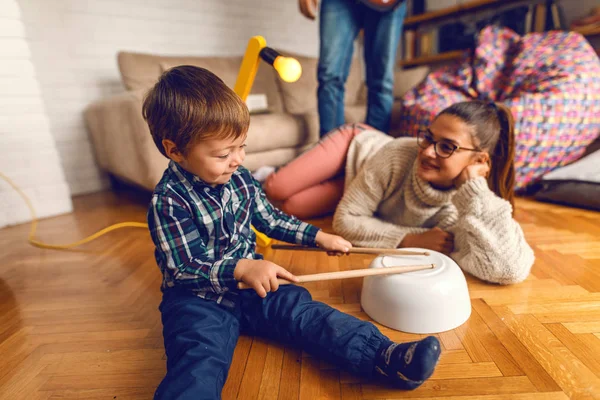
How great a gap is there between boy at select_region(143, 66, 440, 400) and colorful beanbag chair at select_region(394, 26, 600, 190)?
1.30m

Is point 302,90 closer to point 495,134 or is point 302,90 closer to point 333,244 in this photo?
point 495,134

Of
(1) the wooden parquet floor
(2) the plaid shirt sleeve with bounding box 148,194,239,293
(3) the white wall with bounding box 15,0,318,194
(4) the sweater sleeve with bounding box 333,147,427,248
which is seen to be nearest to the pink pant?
(4) the sweater sleeve with bounding box 333,147,427,248

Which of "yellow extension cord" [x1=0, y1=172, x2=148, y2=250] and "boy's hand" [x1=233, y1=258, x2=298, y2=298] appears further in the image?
"yellow extension cord" [x1=0, y1=172, x2=148, y2=250]

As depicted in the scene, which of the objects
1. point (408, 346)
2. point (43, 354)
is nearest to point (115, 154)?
point (43, 354)

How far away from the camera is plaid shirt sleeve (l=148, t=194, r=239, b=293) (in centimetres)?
68

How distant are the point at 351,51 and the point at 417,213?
93 centimetres

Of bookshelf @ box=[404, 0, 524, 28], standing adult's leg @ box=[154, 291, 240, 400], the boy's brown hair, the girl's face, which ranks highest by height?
bookshelf @ box=[404, 0, 524, 28]

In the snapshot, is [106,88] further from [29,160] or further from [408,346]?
[408,346]

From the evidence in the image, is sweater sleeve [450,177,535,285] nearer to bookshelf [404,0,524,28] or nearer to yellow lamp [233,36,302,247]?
yellow lamp [233,36,302,247]

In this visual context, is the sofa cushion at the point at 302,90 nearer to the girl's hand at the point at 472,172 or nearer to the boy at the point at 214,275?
the girl's hand at the point at 472,172

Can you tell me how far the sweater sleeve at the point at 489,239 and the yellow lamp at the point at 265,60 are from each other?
1.79 ft

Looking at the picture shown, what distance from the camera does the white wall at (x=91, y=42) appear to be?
6.59ft

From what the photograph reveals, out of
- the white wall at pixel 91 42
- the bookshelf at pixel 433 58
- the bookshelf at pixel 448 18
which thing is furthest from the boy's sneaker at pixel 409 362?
the bookshelf at pixel 433 58

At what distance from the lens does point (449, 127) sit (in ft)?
3.29
